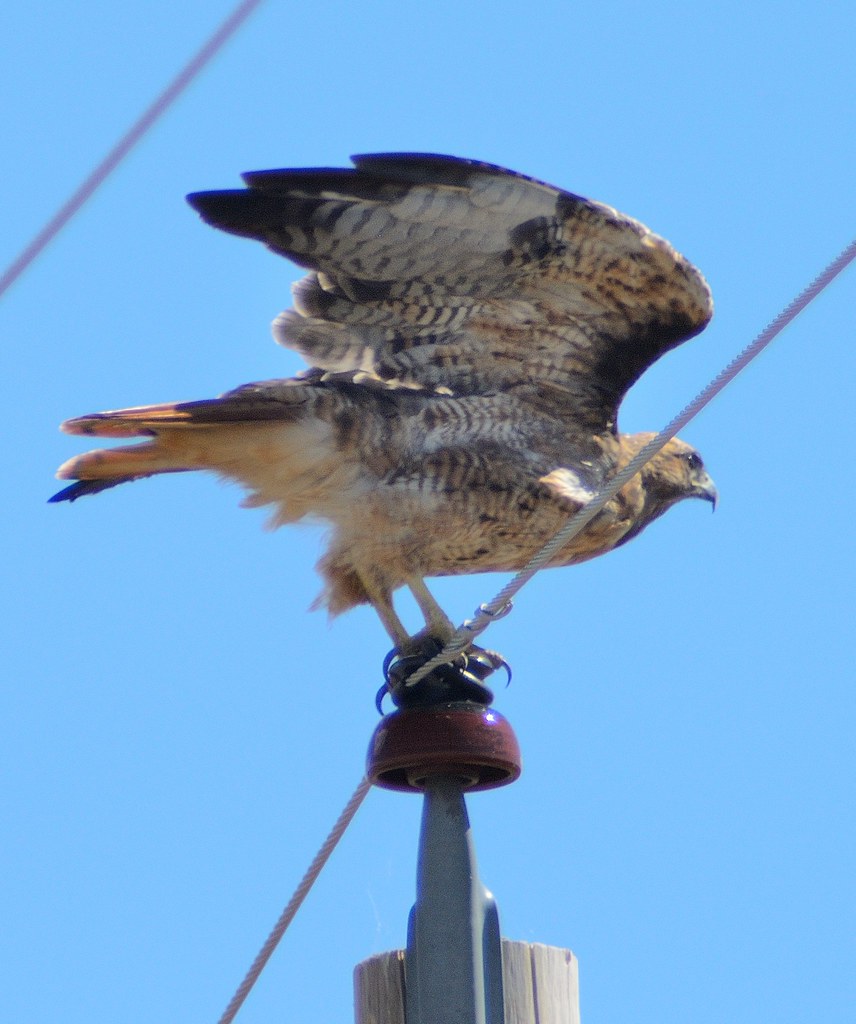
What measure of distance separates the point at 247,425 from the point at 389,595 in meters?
0.85

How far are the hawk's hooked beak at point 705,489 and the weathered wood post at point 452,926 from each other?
124 inches

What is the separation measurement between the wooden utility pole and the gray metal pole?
2 centimetres

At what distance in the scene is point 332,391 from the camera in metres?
5.64

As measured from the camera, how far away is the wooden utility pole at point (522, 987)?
3430mm

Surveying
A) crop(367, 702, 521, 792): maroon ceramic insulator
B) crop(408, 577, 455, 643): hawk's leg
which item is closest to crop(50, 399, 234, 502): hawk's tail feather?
crop(408, 577, 455, 643): hawk's leg

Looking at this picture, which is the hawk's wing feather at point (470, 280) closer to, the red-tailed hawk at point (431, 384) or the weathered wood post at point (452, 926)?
the red-tailed hawk at point (431, 384)

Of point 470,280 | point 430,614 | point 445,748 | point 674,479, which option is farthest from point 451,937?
point 674,479

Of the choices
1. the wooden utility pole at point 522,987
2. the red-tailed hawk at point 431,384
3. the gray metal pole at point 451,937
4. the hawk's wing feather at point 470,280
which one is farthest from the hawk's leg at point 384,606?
the wooden utility pole at point 522,987

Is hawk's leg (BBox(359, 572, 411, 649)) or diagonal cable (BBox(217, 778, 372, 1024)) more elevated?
hawk's leg (BBox(359, 572, 411, 649))

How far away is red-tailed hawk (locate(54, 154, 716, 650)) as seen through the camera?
541cm

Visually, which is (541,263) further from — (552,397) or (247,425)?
(247,425)

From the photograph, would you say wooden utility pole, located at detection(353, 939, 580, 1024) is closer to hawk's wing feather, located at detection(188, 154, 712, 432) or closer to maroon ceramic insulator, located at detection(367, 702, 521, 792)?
maroon ceramic insulator, located at detection(367, 702, 521, 792)

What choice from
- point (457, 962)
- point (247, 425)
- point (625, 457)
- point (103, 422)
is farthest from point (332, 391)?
point (457, 962)

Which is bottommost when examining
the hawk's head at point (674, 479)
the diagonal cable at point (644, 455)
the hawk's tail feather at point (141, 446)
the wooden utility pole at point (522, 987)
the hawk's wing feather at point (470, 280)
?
the wooden utility pole at point (522, 987)
